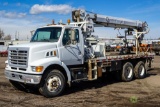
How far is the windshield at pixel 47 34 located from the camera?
33.3 feet

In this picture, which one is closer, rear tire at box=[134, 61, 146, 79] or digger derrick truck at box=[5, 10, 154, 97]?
digger derrick truck at box=[5, 10, 154, 97]

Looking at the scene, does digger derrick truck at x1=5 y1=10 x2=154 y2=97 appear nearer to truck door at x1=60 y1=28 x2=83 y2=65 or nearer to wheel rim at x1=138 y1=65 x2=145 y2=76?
truck door at x1=60 y1=28 x2=83 y2=65

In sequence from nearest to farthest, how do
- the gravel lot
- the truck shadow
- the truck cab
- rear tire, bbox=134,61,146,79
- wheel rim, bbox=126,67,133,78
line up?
the gravel lot < the truck cab < the truck shadow < wheel rim, bbox=126,67,133,78 < rear tire, bbox=134,61,146,79

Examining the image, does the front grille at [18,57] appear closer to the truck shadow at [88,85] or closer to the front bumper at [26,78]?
the front bumper at [26,78]

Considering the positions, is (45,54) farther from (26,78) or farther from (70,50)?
(70,50)

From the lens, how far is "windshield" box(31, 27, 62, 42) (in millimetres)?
10160

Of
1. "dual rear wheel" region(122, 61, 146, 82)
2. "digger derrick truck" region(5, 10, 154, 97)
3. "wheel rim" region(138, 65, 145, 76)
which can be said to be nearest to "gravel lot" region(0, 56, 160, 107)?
"digger derrick truck" region(5, 10, 154, 97)

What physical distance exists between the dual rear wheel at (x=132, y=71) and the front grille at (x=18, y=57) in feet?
19.4

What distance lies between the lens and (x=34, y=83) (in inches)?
355

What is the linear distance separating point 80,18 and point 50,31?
210 cm

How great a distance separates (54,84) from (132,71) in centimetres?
589

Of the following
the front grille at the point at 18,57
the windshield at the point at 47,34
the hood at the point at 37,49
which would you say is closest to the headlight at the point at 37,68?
the hood at the point at 37,49

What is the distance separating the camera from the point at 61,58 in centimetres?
993

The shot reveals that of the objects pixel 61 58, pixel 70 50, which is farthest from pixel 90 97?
pixel 70 50
